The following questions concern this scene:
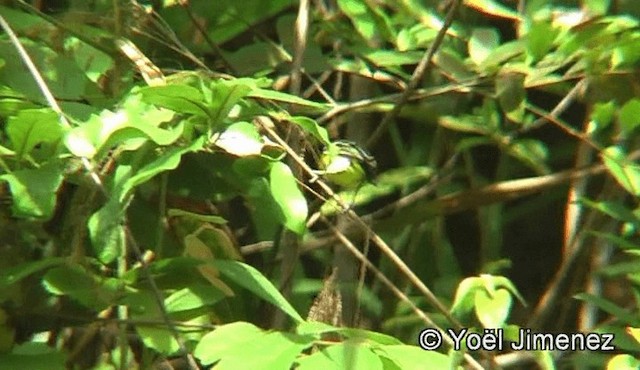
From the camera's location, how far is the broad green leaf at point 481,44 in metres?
1.26

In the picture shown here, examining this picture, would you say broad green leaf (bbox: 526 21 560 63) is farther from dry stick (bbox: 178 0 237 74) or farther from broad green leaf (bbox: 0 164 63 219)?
broad green leaf (bbox: 0 164 63 219)

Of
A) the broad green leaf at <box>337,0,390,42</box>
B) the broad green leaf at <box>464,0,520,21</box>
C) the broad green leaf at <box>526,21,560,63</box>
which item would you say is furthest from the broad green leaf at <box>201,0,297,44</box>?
the broad green leaf at <box>526,21,560,63</box>

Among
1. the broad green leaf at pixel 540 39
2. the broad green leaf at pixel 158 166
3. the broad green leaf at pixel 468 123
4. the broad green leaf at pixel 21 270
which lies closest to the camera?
the broad green leaf at pixel 158 166

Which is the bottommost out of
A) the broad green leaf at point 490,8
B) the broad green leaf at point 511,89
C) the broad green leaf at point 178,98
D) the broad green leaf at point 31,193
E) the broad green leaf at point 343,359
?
the broad green leaf at point 343,359

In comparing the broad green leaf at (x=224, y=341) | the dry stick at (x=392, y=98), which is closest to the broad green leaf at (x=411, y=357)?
the broad green leaf at (x=224, y=341)

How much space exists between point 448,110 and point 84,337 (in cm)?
60

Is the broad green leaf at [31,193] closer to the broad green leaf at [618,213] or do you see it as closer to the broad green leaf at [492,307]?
the broad green leaf at [492,307]

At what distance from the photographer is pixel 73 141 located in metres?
0.82

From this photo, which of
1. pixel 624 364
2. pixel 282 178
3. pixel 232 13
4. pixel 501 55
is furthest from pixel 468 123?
pixel 282 178

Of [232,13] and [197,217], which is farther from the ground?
[232,13]

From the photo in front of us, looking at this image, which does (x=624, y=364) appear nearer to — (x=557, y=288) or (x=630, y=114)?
(x=630, y=114)

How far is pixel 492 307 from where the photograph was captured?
3.50 feet

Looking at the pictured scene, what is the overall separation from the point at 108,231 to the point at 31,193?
7 centimetres

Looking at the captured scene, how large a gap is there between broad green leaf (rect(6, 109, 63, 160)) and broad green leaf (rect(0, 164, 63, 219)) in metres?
0.02
